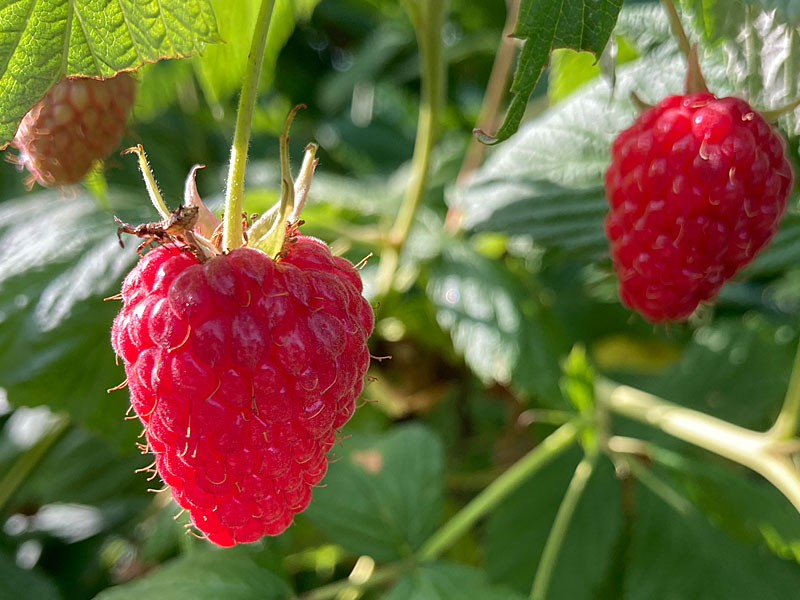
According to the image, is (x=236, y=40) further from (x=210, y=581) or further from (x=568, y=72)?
(x=210, y=581)

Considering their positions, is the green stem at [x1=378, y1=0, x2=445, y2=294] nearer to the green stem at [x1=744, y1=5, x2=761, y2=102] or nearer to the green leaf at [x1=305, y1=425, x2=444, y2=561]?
the green leaf at [x1=305, y1=425, x2=444, y2=561]

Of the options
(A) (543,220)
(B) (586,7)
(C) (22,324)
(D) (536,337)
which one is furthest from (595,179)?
(C) (22,324)

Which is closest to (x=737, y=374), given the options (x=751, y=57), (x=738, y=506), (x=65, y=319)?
(x=738, y=506)

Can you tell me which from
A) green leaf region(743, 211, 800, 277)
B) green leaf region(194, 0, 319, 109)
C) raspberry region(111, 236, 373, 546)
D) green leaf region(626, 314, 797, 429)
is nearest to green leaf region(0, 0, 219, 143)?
raspberry region(111, 236, 373, 546)

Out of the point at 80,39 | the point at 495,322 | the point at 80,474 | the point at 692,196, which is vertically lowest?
the point at 80,474

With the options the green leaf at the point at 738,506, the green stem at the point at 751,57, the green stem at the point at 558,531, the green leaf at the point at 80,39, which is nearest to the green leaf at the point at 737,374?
the green leaf at the point at 738,506

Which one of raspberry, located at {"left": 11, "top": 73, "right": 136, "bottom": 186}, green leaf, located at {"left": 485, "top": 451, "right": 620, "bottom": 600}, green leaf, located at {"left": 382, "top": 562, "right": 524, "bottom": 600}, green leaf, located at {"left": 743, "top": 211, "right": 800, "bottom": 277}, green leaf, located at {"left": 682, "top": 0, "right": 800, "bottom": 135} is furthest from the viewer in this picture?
green leaf, located at {"left": 485, "top": 451, "right": 620, "bottom": 600}
